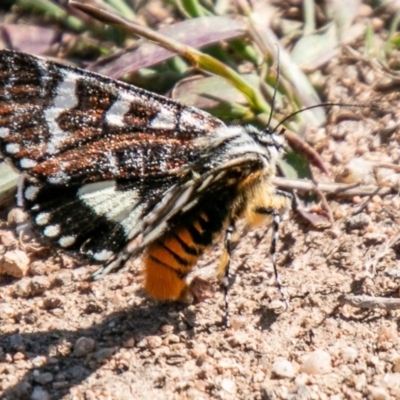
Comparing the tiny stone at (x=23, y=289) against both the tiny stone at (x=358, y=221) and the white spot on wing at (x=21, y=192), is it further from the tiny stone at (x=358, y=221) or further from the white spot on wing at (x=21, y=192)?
the tiny stone at (x=358, y=221)

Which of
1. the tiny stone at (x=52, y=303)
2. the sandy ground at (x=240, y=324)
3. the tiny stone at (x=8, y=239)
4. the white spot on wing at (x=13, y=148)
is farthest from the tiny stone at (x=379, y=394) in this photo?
the tiny stone at (x=8, y=239)

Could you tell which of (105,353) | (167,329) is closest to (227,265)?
(167,329)

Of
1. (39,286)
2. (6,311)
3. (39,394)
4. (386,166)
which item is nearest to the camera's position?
(39,394)

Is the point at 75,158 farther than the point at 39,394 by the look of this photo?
Yes

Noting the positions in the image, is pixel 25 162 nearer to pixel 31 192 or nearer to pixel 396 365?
pixel 31 192

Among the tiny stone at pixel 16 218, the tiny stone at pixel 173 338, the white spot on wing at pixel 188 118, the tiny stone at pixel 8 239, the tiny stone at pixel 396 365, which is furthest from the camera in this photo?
the tiny stone at pixel 16 218

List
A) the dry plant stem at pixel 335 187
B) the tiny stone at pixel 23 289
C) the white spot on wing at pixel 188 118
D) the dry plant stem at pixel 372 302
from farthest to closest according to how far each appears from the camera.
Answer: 1. the dry plant stem at pixel 335 187
2. the tiny stone at pixel 23 289
3. the white spot on wing at pixel 188 118
4. the dry plant stem at pixel 372 302
